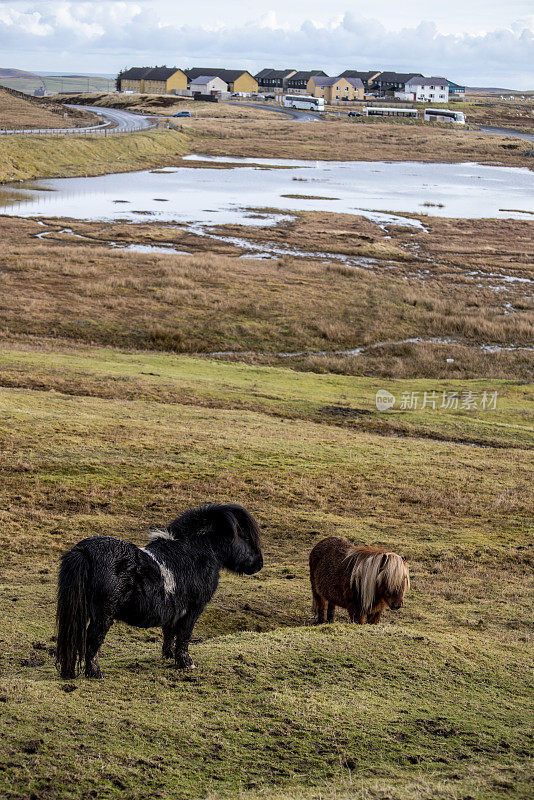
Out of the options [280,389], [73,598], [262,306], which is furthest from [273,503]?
[262,306]

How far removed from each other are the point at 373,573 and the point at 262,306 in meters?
36.9

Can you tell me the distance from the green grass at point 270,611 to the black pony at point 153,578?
1.70 ft

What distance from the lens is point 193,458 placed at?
70.6 feet

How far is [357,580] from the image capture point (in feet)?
35.9

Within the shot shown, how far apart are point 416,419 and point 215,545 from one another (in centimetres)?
2147

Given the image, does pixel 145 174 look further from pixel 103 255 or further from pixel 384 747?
pixel 384 747

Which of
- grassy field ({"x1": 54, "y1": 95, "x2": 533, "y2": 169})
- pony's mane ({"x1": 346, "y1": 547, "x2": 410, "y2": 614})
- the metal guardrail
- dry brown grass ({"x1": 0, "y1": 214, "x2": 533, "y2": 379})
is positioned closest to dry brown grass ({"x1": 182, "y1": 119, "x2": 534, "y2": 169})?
grassy field ({"x1": 54, "y1": 95, "x2": 533, "y2": 169})

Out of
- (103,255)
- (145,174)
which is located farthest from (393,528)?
(145,174)

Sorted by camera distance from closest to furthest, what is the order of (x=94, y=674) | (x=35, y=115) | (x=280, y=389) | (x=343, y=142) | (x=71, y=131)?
(x=94, y=674)
(x=280, y=389)
(x=71, y=131)
(x=35, y=115)
(x=343, y=142)

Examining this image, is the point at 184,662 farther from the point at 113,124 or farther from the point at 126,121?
the point at 126,121

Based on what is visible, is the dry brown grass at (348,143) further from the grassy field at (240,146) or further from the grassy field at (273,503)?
the grassy field at (273,503)

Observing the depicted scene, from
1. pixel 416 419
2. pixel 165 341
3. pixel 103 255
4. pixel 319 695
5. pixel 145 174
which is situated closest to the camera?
pixel 319 695

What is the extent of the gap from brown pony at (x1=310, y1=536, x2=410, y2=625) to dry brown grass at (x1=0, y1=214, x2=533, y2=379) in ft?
85.1

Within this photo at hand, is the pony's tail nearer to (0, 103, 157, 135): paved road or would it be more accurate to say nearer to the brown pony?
the brown pony
